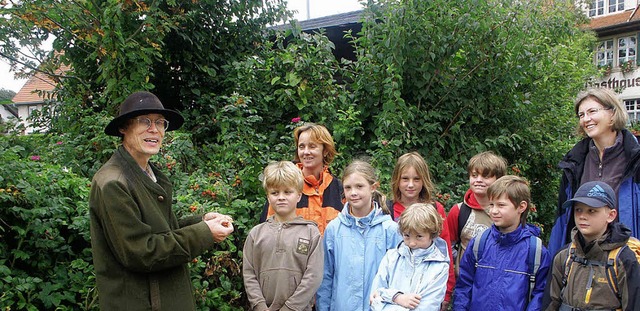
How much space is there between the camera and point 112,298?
2365 millimetres

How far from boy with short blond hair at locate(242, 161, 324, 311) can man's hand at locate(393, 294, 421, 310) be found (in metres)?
0.50

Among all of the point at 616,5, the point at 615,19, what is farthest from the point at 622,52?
the point at 616,5

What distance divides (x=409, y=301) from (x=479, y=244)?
65 centimetres

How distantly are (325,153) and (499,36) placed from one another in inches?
136

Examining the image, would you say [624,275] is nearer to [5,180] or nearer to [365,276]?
[365,276]

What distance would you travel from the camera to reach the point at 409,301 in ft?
9.47

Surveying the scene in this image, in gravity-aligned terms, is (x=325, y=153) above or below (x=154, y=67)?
below

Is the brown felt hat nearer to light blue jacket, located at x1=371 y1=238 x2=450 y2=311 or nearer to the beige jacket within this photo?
the beige jacket

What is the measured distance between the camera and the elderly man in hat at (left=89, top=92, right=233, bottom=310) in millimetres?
2285

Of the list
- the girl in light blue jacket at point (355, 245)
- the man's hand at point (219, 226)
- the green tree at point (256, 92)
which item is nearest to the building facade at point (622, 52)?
the green tree at point (256, 92)

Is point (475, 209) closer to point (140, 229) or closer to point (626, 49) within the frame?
point (140, 229)

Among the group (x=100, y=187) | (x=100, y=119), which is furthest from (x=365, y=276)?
(x=100, y=119)

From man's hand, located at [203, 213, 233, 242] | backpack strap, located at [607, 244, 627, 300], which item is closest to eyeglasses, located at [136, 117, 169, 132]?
man's hand, located at [203, 213, 233, 242]

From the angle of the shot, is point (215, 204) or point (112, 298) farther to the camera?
point (215, 204)
